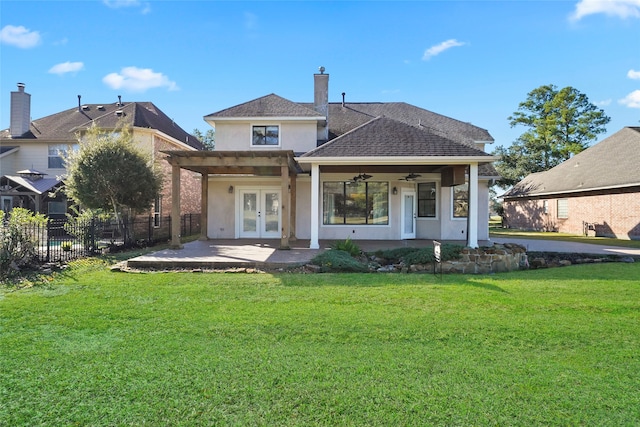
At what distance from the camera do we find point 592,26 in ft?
42.0

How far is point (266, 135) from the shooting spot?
15664 millimetres

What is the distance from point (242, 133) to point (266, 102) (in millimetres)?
2025

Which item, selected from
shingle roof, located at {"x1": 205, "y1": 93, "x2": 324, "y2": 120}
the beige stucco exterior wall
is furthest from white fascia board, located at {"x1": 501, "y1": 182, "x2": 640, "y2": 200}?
the beige stucco exterior wall

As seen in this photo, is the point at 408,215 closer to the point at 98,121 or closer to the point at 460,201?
the point at 460,201

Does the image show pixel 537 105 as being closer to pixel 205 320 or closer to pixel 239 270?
pixel 239 270

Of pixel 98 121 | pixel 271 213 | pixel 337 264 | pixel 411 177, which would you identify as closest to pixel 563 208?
pixel 411 177

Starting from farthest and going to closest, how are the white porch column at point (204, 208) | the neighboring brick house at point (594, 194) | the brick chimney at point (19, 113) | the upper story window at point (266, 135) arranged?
the brick chimney at point (19, 113)
the neighboring brick house at point (594, 194)
the upper story window at point (266, 135)
the white porch column at point (204, 208)

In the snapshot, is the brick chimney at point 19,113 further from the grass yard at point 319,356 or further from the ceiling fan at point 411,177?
the ceiling fan at point 411,177

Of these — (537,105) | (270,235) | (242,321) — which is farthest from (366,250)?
(537,105)

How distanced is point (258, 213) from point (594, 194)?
815 inches

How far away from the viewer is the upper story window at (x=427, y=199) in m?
15.2

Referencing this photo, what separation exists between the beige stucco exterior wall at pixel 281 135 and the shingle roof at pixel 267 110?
40cm

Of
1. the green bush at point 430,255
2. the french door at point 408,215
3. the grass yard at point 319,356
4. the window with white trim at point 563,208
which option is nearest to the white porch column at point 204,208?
the grass yard at point 319,356

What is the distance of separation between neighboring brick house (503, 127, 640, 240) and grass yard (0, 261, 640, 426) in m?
16.3
